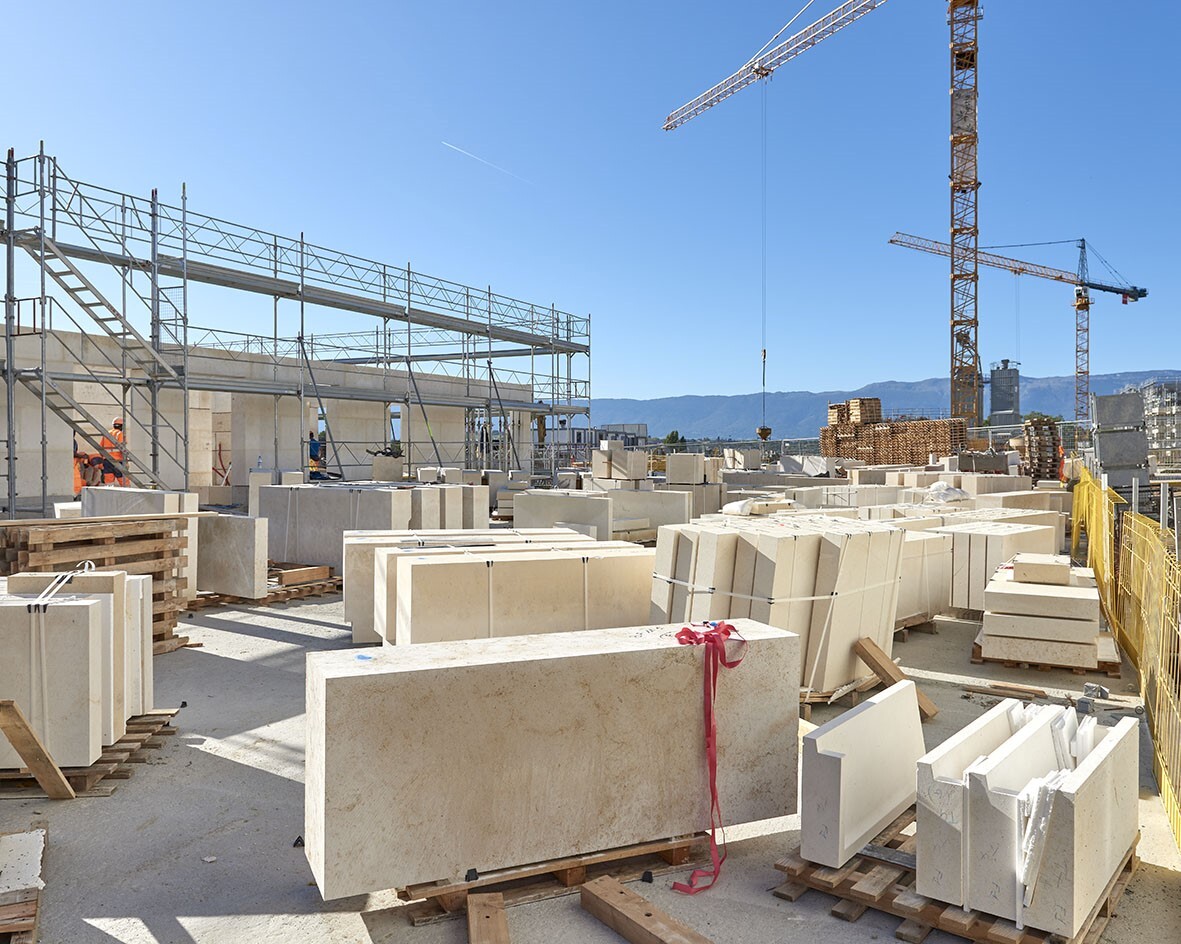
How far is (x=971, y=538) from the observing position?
29.3ft

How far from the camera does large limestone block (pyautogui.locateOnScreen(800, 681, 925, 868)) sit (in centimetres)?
362

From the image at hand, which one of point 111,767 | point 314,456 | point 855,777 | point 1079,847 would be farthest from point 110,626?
point 314,456

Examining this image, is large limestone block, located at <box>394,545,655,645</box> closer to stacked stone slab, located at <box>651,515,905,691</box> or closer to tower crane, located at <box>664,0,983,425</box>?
stacked stone slab, located at <box>651,515,905,691</box>

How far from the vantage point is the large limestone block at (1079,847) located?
122 inches

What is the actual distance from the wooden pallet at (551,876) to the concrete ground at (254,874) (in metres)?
0.06

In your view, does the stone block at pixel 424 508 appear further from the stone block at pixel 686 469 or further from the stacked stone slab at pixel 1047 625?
the stacked stone slab at pixel 1047 625

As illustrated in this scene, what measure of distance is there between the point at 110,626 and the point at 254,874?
6.34ft

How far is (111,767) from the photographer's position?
15.5 ft

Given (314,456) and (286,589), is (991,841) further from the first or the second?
(314,456)

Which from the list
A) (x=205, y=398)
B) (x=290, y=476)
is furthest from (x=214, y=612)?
(x=205, y=398)

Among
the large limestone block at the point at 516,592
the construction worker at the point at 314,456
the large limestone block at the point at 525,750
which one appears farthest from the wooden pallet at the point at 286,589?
the construction worker at the point at 314,456

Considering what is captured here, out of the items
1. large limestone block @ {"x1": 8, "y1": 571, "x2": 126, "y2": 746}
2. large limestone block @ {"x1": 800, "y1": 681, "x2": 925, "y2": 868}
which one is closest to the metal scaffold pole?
large limestone block @ {"x1": 8, "y1": 571, "x2": 126, "y2": 746}

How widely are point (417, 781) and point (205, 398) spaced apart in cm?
1996

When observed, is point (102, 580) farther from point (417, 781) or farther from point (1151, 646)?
point (1151, 646)
